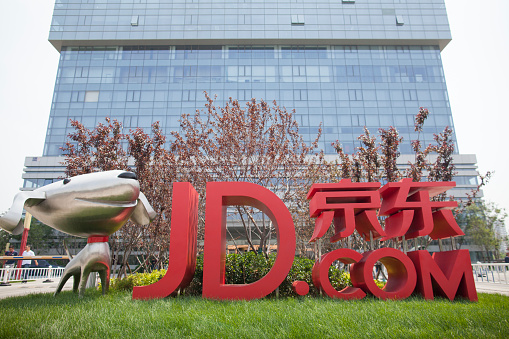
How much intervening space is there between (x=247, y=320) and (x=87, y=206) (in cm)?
385

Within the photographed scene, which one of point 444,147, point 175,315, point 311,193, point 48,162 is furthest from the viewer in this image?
point 48,162

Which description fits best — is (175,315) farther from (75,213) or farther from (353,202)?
(353,202)

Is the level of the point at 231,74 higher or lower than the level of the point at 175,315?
higher

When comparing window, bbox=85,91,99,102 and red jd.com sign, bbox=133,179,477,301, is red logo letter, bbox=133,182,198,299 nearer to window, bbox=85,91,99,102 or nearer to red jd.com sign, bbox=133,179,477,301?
red jd.com sign, bbox=133,179,477,301

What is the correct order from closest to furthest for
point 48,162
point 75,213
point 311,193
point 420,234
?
point 75,213 → point 420,234 → point 311,193 → point 48,162

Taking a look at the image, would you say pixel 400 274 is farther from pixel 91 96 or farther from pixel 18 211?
pixel 91 96

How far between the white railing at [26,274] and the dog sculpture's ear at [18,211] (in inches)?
427

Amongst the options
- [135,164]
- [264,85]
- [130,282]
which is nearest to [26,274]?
[135,164]

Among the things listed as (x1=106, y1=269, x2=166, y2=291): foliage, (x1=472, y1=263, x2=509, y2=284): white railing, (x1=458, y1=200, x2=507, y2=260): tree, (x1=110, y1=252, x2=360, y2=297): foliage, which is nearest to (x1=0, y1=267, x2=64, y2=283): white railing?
(x1=106, y1=269, x2=166, y2=291): foliage

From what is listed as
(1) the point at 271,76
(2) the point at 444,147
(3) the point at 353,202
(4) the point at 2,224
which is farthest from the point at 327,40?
(4) the point at 2,224

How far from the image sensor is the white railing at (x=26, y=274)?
1441 cm

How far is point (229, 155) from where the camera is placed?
39.2 feet

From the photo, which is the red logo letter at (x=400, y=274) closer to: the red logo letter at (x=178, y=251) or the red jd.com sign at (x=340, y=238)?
the red jd.com sign at (x=340, y=238)

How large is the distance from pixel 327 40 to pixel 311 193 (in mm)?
46328
